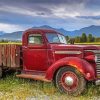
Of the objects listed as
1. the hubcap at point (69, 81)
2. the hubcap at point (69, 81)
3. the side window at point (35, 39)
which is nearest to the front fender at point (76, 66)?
the hubcap at point (69, 81)

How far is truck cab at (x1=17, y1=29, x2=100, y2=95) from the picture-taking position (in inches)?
416

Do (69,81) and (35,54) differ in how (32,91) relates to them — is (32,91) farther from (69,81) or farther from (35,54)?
(35,54)

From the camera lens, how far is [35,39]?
12.4 metres

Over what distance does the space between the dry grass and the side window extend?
1.38 metres

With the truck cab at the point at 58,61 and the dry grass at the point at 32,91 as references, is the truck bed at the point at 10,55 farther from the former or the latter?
the dry grass at the point at 32,91

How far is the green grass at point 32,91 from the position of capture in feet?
32.7

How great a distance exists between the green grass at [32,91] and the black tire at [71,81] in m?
0.18

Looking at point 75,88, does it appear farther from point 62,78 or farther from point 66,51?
point 66,51

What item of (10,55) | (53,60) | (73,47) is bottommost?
(53,60)

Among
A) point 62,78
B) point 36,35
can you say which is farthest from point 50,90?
point 36,35

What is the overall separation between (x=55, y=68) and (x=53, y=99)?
1577mm

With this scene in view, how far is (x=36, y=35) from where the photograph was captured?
40.7 feet

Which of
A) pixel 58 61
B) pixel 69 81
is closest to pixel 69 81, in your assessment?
pixel 69 81

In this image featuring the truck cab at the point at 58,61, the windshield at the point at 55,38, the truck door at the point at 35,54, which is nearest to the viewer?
the truck cab at the point at 58,61
